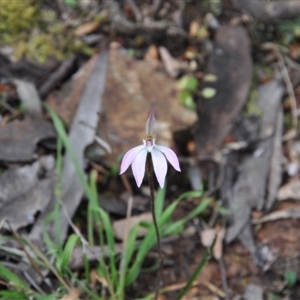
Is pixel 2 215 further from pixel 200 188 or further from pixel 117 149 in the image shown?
pixel 200 188

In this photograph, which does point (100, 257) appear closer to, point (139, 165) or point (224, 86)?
point (139, 165)

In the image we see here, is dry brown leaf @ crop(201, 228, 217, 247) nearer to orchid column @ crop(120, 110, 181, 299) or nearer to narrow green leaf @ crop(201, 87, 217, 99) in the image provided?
narrow green leaf @ crop(201, 87, 217, 99)

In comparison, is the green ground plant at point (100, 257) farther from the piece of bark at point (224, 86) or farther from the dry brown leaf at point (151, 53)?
the dry brown leaf at point (151, 53)

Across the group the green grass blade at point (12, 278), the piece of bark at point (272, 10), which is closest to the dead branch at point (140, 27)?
the piece of bark at point (272, 10)

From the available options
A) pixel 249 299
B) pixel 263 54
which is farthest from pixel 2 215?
pixel 263 54

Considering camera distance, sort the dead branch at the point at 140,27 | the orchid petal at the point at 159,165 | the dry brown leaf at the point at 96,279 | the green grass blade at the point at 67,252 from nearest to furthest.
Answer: the orchid petal at the point at 159,165 → the green grass blade at the point at 67,252 → the dry brown leaf at the point at 96,279 → the dead branch at the point at 140,27

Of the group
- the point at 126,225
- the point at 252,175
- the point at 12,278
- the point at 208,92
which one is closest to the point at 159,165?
the point at 12,278

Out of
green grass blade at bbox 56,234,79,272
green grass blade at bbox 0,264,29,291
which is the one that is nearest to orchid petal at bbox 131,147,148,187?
green grass blade at bbox 56,234,79,272
